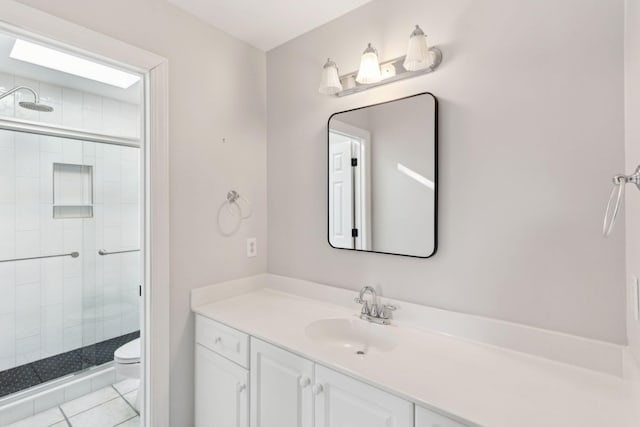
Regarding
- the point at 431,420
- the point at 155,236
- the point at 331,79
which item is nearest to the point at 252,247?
the point at 155,236

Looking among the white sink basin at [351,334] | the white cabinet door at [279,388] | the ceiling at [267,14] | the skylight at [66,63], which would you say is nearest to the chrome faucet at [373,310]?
the white sink basin at [351,334]

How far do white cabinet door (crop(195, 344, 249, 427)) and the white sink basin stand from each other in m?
0.37

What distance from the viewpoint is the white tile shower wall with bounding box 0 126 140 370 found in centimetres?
226

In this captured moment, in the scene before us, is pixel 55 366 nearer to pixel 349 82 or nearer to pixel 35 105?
pixel 35 105

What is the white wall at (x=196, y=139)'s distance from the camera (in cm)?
154

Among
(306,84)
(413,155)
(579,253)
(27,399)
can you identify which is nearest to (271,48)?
(306,84)

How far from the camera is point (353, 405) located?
3.41 feet

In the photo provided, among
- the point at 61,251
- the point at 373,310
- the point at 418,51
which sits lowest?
the point at 373,310

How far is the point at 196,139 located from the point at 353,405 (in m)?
1.48

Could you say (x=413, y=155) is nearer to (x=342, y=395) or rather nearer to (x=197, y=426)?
(x=342, y=395)

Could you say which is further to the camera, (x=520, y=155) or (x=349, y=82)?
(x=349, y=82)

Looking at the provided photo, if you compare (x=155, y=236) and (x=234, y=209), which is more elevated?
(x=234, y=209)

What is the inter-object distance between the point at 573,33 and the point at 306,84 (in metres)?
1.25

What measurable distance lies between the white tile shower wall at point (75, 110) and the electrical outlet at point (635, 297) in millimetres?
3364
